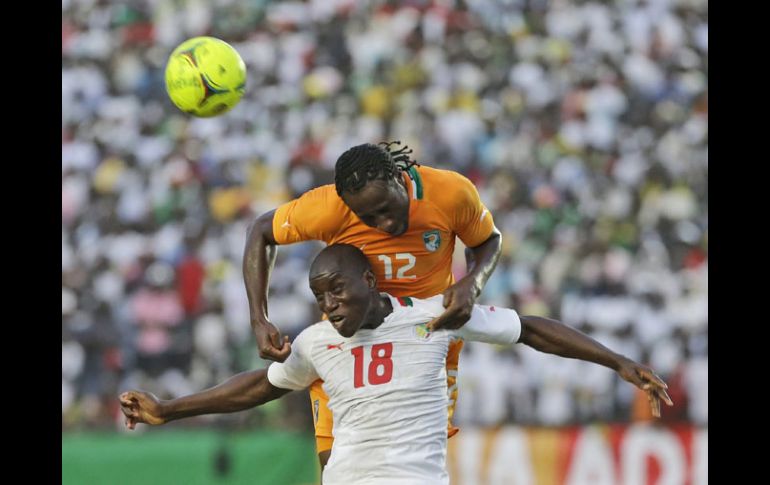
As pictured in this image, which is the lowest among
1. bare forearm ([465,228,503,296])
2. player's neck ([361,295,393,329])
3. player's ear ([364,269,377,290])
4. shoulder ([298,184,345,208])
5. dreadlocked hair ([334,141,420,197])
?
player's neck ([361,295,393,329])

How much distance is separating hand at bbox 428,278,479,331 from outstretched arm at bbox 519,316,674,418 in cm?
36

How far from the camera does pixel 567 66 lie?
576 inches

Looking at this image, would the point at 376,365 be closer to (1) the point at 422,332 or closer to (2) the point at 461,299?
(1) the point at 422,332

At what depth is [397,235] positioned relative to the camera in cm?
575

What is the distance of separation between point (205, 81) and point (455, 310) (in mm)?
2315

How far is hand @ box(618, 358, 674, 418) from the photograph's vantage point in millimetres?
5430

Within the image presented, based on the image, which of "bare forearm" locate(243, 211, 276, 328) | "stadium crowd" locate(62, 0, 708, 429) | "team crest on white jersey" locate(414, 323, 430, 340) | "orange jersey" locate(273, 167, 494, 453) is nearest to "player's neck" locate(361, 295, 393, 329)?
"team crest on white jersey" locate(414, 323, 430, 340)

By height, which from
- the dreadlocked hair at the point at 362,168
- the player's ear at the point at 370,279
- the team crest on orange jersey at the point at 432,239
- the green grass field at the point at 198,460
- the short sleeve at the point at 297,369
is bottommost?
the green grass field at the point at 198,460

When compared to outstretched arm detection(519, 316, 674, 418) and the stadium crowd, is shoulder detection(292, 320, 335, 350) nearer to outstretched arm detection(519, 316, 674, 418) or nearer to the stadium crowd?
outstretched arm detection(519, 316, 674, 418)

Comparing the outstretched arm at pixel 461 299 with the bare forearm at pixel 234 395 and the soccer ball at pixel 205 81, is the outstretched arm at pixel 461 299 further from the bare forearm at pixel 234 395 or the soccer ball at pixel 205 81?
the soccer ball at pixel 205 81

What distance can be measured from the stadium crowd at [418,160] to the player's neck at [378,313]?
4.59 metres

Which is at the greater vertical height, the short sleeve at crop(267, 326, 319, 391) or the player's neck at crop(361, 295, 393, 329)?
the player's neck at crop(361, 295, 393, 329)

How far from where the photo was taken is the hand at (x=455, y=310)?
5320 millimetres

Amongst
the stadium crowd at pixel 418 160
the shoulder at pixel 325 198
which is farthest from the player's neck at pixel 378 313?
the stadium crowd at pixel 418 160
